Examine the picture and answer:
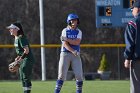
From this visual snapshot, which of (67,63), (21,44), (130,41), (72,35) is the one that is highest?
(130,41)

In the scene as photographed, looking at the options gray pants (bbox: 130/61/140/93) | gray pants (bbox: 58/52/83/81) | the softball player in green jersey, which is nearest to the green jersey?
the softball player in green jersey

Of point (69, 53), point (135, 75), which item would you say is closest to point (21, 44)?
point (69, 53)

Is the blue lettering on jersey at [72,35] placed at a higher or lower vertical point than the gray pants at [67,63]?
higher

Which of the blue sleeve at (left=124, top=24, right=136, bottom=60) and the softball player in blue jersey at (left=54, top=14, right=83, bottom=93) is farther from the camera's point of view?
the softball player in blue jersey at (left=54, top=14, right=83, bottom=93)

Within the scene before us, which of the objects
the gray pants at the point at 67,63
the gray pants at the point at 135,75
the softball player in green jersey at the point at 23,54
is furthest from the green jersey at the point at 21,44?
the gray pants at the point at 135,75

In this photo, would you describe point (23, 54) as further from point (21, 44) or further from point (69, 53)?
point (69, 53)

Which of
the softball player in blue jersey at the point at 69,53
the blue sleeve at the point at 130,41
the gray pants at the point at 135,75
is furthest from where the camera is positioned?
the softball player in blue jersey at the point at 69,53

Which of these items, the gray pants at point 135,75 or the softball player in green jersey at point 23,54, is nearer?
the gray pants at point 135,75

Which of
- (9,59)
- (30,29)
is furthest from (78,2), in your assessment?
(9,59)

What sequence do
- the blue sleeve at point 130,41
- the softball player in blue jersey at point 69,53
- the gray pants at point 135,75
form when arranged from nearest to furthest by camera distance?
the blue sleeve at point 130,41 < the gray pants at point 135,75 < the softball player in blue jersey at point 69,53

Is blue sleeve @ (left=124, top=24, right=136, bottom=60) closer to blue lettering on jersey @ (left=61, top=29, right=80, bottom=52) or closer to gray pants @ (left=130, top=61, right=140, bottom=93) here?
gray pants @ (left=130, top=61, right=140, bottom=93)

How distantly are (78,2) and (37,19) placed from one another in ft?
8.04

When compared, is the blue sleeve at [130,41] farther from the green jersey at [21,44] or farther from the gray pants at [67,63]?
the green jersey at [21,44]

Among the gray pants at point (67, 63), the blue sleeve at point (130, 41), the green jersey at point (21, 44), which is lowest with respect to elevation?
the gray pants at point (67, 63)
